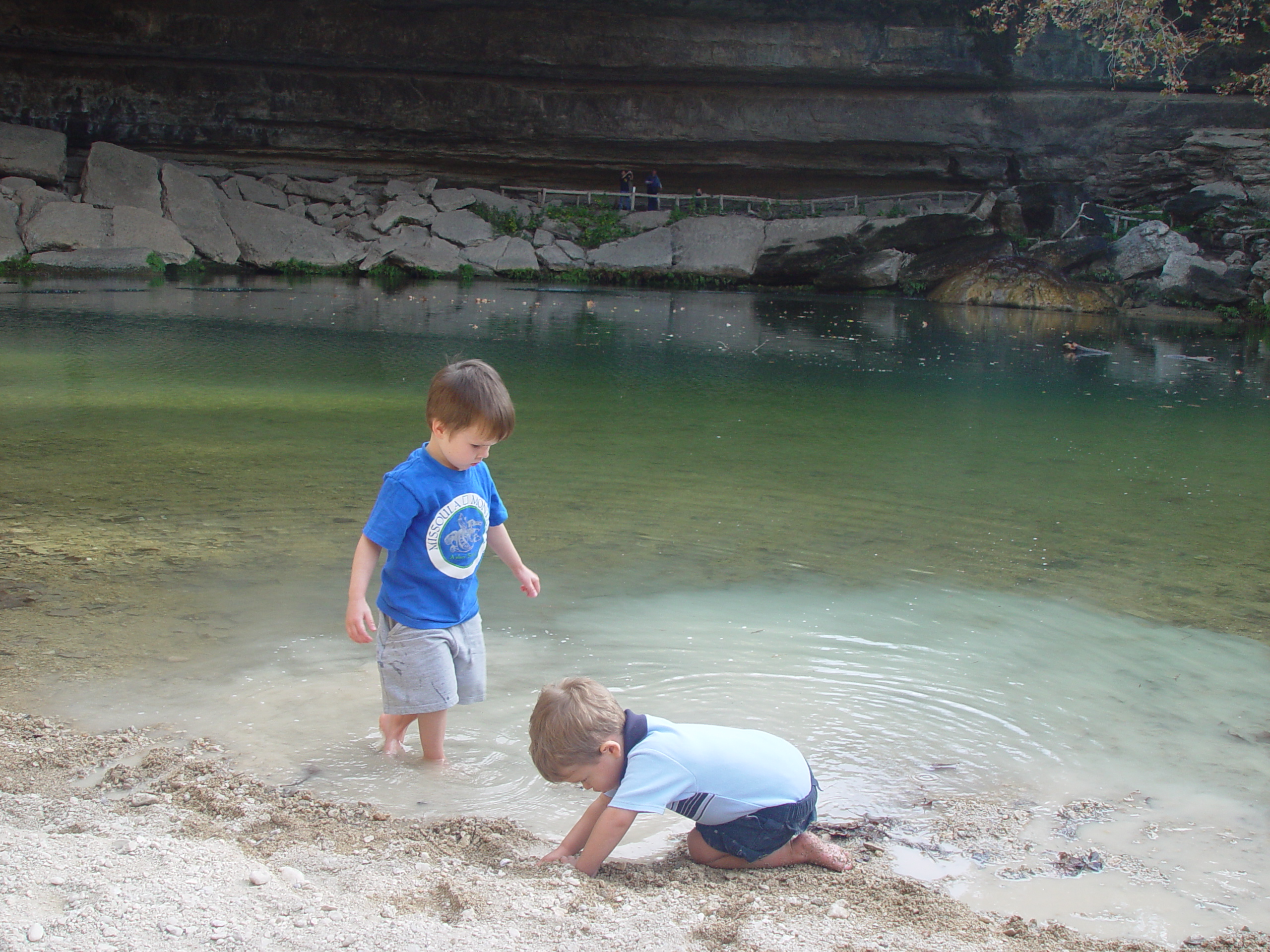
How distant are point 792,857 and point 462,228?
26067 mm

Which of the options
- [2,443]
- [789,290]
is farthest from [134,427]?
[789,290]

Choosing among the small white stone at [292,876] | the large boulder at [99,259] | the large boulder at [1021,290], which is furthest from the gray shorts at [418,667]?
the large boulder at [1021,290]

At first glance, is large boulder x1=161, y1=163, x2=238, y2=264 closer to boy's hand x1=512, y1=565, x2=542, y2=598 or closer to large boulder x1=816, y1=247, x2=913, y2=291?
large boulder x1=816, y1=247, x2=913, y2=291

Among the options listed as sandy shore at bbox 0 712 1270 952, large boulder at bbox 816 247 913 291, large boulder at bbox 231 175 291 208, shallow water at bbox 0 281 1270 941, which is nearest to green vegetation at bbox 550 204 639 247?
large boulder at bbox 816 247 913 291

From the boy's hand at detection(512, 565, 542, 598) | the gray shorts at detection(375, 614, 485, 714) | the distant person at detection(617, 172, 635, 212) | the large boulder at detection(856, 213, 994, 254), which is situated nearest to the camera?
the gray shorts at detection(375, 614, 485, 714)

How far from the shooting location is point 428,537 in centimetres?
303

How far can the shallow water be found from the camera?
3.31m

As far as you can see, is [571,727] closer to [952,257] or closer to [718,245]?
[952,257]

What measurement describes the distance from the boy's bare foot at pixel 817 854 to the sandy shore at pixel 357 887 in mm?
27

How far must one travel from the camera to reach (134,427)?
757cm

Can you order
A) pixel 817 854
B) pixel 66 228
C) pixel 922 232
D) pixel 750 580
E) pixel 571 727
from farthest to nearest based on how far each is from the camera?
pixel 922 232, pixel 66 228, pixel 750 580, pixel 817 854, pixel 571 727

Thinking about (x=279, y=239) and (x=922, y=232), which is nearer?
(x=279, y=239)

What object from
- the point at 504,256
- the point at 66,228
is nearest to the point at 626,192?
the point at 504,256

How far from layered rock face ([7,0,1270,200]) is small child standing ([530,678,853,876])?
26.1 meters
